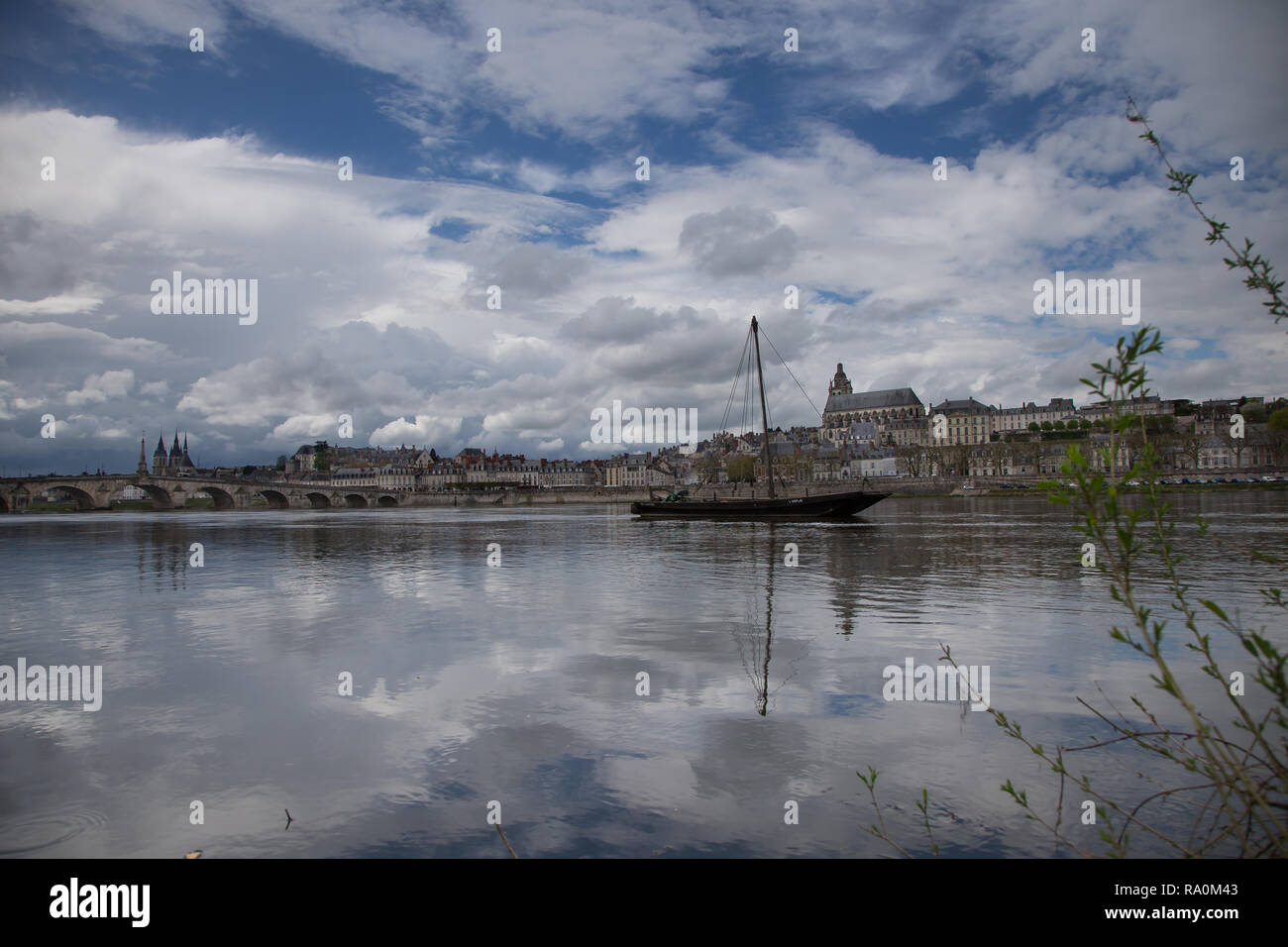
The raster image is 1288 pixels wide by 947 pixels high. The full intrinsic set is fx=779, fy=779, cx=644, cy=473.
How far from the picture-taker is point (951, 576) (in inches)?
811

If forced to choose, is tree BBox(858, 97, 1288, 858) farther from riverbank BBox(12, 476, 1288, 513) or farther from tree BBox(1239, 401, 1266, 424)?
tree BBox(1239, 401, 1266, 424)

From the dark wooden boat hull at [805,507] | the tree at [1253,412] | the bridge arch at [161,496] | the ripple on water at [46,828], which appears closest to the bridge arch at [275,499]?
the bridge arch at [161,496]

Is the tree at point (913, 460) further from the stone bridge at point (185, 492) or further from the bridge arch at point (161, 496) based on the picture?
the bridge arch at point (161, 496)

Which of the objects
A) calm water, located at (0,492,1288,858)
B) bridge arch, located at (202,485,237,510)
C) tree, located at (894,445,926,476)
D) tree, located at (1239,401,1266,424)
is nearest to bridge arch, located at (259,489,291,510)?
bridge arch, located at (202,485,237,510)

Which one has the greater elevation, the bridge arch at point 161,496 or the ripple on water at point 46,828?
the bridge arch at point 161,496

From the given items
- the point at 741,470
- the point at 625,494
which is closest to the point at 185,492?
the point at 625,494

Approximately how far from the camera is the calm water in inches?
222

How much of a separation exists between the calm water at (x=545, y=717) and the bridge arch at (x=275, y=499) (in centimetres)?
12859

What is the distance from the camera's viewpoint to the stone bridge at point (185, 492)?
377 ft
